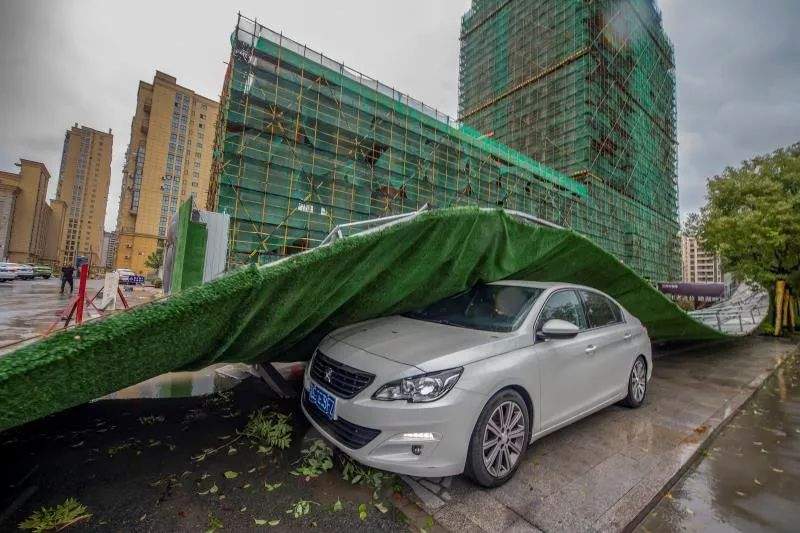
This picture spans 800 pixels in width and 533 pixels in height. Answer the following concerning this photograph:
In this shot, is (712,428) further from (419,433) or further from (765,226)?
(765,226)

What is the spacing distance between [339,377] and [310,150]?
18163mm

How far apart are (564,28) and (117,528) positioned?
47.9 meters

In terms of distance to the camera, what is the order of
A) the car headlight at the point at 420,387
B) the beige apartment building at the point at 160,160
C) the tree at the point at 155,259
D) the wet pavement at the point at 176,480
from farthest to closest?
the beige apartment building at the point at 160,160, the tree at the point at 155,259, the car headlight at the point at 420,387, the wet pavement at the point at 176,480

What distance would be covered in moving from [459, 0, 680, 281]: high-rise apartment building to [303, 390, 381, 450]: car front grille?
112 ft

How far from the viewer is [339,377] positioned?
2508 millimetres

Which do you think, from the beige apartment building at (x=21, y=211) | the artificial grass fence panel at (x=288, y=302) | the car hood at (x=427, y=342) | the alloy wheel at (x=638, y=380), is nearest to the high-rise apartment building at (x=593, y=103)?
the alloy wheel at (x=638, y=380)

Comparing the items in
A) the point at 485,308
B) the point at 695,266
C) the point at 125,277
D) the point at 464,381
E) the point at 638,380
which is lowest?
the point at 638,380

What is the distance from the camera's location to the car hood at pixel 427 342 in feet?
7.70

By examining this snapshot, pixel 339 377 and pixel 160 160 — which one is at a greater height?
pixel 160 160

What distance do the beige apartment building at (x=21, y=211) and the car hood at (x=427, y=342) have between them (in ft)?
272

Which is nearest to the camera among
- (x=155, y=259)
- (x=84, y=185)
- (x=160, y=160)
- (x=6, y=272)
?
(x=6, y=272)

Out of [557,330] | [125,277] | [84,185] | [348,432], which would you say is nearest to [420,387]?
[348,432]

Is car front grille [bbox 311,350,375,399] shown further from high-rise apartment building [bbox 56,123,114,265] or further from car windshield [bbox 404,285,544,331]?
high-rise apartment building [bbox 56,123,114,265]

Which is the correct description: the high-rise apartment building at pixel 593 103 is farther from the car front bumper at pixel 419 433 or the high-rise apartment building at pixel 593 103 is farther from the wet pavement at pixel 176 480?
the wet pavement at pixel 176 480
